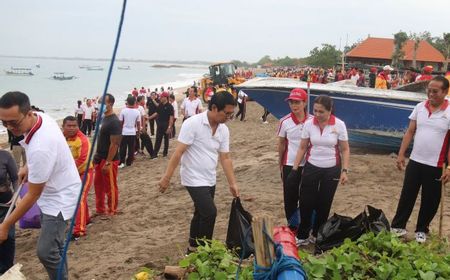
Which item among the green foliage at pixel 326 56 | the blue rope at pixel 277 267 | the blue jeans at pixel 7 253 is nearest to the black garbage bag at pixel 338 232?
the blue rope at pixel 277 267

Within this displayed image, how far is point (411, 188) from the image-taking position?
4.53 metres

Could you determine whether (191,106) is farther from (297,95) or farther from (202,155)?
(202,155)

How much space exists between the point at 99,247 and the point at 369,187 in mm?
3930

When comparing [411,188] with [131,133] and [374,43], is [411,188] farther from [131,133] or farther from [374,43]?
[374,43]

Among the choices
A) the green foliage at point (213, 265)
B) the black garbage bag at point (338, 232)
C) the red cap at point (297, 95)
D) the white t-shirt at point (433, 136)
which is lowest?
the black garbage bag at point (338, 232)

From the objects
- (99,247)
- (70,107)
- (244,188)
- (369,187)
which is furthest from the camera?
(70,107)

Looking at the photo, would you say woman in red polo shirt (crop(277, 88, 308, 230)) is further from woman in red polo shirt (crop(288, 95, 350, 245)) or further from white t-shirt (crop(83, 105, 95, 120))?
white t-shirt (crop(83, 105, 95, 120))

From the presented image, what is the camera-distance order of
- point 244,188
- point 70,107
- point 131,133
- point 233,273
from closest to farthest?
point 233,273, point 244,188, point 131,133, point 70,107

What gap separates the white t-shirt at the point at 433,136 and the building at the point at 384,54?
Answer: 4743 centimetres

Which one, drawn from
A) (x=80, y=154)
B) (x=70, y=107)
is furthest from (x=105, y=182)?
(x=70, y=107)

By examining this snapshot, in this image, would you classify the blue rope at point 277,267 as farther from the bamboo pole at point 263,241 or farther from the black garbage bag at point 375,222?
the black garbage bag at point 375,222

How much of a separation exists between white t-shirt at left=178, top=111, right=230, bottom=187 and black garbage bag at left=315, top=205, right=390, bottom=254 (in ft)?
3.81

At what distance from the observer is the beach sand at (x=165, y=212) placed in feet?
14.9

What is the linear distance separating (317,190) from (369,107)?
5019 mm
